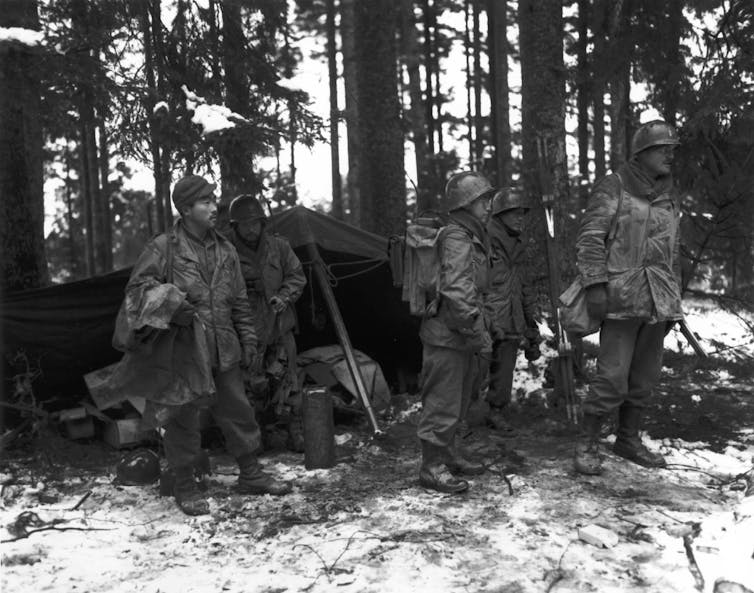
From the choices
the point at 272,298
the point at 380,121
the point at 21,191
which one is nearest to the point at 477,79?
the point at 380,121

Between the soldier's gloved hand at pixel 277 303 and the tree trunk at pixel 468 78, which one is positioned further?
the tree trunk at pixel 468 78

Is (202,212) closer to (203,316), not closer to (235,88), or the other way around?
(203,316)

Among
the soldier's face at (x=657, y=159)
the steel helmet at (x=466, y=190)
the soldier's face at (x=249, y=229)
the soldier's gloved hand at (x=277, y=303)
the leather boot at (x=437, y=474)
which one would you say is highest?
the soldier's face at (x=657, y=159)

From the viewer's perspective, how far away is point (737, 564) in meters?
3.71

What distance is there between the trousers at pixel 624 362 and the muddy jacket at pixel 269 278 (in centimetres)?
267

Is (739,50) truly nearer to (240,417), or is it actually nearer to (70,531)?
(240,417)

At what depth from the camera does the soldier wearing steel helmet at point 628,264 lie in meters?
5.20

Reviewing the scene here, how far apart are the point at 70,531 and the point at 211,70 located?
5.91m

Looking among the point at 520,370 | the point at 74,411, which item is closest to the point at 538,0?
the point at 520,370

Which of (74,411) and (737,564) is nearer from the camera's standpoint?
(737,564)

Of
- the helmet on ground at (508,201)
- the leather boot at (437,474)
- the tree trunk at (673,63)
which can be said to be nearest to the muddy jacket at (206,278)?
the leather boot at (437,474)

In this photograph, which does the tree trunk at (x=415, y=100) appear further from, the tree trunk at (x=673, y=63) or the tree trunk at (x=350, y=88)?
the tree trunk at (x=673, y=63)

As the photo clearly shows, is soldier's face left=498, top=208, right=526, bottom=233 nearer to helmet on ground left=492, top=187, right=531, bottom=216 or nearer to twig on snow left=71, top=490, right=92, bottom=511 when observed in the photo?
helmet on ground left=492, top=187, right=531, bottom=216

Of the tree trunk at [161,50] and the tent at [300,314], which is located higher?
the tree trunk at [161,50]
